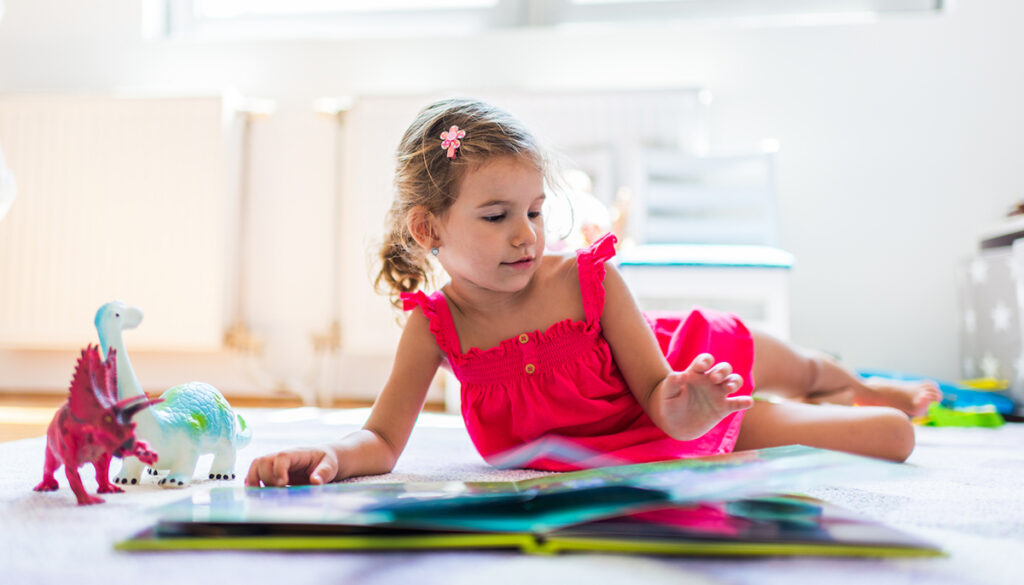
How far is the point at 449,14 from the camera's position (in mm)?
2385

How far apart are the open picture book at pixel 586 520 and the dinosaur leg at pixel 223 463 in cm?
22

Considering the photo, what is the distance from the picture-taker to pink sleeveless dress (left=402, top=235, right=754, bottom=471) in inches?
32.9

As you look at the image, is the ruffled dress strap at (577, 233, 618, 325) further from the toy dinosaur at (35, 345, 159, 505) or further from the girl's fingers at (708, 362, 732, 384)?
the toy dinosaur at (35, 345, 159, 505)

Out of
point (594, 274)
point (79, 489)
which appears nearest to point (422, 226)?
point (594, 274)

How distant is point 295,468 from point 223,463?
0.12 metres

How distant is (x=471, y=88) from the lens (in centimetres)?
230

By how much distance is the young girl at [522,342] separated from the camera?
0.80 meters

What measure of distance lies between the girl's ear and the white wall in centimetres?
135

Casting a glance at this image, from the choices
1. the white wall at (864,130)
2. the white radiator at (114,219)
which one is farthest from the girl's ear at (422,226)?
the white radiator at (114,219)

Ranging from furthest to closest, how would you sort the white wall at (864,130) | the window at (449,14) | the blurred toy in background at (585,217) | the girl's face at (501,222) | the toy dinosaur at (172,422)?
the window at (449,14)
the white wall at (864,130)
the blurred toy in background at (585,217)
the girl's face at (501,222)
the toy dinosaur at (172,422)

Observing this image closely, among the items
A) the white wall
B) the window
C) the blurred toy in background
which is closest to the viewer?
the blurred toy in background

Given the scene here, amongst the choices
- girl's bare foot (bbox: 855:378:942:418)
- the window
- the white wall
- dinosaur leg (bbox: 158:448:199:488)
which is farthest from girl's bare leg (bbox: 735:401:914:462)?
the window

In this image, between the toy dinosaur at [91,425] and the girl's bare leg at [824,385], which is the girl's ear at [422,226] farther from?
the girl's bare leg at [824,385]

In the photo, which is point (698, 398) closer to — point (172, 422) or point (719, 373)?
point (719, 373)
